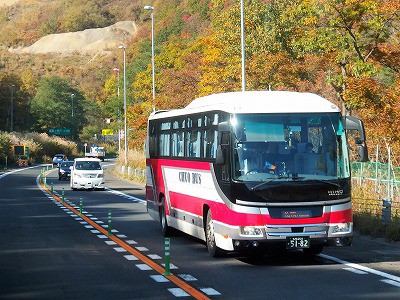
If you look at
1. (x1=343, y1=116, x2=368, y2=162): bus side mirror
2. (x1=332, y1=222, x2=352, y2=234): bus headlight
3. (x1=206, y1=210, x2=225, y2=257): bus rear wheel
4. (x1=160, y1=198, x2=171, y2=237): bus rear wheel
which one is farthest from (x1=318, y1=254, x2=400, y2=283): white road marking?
(x1=160, y1=198, x2=171, y2=237): bus rear wheel

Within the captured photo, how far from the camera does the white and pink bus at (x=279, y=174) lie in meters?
16.0

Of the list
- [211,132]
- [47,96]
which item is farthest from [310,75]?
[47,96]

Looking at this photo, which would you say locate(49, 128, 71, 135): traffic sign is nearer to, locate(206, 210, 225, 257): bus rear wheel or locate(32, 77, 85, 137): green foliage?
locate(32, 77, 85, 137): green foliage

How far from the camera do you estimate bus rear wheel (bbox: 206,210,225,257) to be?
17.4 m

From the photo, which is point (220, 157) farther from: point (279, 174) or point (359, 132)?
point (359, 132)

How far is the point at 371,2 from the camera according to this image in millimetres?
31484

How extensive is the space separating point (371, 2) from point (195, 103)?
43.2 ft

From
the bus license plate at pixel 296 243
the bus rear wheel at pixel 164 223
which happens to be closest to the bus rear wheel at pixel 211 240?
the bus license plate at pixel 296 243

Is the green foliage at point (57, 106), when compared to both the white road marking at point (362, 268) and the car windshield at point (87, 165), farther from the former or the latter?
the white road marking at point (362, 268)

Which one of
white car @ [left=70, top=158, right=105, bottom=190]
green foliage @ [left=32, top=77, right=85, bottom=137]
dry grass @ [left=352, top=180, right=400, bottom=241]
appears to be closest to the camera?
dry grass @ [left=352, top=180, right=400, bottom=241]

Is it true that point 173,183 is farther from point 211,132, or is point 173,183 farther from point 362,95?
point 362,95

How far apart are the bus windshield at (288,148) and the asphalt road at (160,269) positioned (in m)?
1.66

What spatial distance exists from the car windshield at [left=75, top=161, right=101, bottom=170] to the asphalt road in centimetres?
2435

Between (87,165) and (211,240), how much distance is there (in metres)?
33.0
